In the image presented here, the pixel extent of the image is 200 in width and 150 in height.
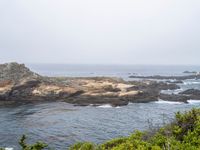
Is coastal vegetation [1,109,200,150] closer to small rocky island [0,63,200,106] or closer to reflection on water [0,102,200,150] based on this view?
reflection on water [0,102,200,150]

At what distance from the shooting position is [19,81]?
2547 inches

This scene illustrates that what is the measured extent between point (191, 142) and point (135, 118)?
119 feet

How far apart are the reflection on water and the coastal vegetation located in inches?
634

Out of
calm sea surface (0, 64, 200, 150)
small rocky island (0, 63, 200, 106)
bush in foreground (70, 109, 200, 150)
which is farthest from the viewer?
small rocky island (0, 63, 200, 106)

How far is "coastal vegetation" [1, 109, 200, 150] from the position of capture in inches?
468

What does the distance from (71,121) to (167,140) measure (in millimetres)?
34571

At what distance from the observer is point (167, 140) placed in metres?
12.0

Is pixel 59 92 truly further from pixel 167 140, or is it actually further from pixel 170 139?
pixel 167 140

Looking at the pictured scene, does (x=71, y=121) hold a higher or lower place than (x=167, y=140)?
lower

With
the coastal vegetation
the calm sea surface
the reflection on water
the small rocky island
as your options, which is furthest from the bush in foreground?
the small rocky island

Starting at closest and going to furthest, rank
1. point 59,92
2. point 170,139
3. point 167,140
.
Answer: point 167,140
point 170,139
point 59,92

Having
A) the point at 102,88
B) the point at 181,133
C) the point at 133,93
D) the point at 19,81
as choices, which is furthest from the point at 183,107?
the point at 181,133

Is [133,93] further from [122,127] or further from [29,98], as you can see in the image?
[122,127]

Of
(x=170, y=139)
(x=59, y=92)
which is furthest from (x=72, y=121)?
(x=170, y=139)
